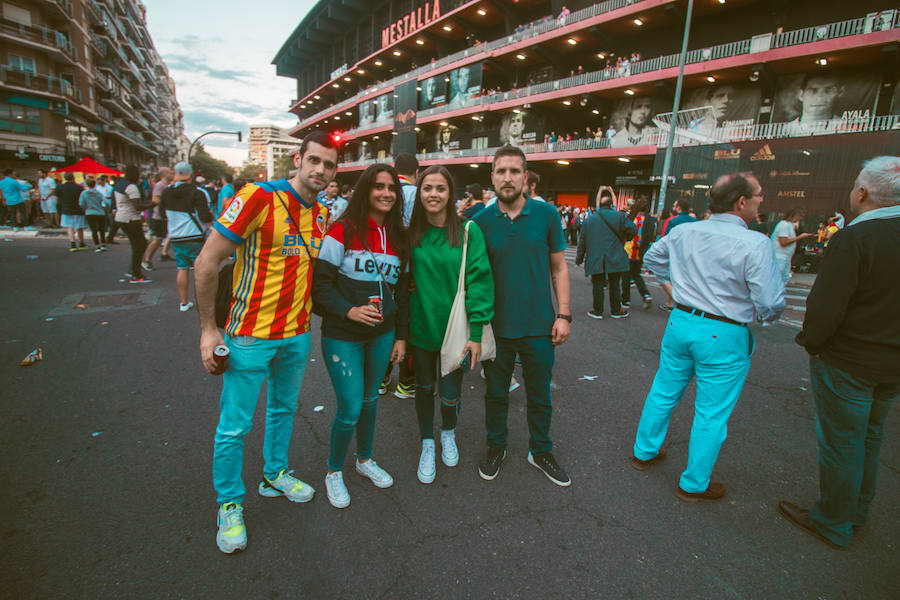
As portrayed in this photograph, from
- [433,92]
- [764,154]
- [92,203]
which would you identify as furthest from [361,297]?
[433,92]

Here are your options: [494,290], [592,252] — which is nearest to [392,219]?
[494,290]

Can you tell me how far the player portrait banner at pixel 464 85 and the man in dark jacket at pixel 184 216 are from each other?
29.7 metres

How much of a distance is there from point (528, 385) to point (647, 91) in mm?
27536

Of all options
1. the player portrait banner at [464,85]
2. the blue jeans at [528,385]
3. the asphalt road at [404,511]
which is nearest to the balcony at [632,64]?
the player portrait banner at [464,85]

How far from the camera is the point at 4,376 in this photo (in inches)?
156

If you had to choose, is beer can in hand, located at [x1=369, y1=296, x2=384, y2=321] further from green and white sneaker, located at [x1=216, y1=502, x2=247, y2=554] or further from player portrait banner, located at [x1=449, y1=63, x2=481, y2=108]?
player portrait banner, located at [x1=449, y1=63, x2=481, y2=108]

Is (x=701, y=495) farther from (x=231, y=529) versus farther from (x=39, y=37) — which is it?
(x=39, y=37)

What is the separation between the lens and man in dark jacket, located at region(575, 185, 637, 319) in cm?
699

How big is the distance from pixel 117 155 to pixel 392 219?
65.5 m

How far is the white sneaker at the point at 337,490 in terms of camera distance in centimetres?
254

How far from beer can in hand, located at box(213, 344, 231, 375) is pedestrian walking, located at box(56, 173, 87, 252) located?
1299 cm

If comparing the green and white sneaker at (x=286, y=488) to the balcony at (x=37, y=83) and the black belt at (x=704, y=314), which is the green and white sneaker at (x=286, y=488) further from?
the balcony at (x=37, y=83)

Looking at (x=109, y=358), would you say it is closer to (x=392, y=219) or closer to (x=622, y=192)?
(x=392, y=219)

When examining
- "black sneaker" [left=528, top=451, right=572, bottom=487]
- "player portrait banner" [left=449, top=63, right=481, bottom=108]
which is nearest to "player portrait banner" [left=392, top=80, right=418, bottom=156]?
"player portrait banner" [left=449, top=63, right=481, bottom=108]
